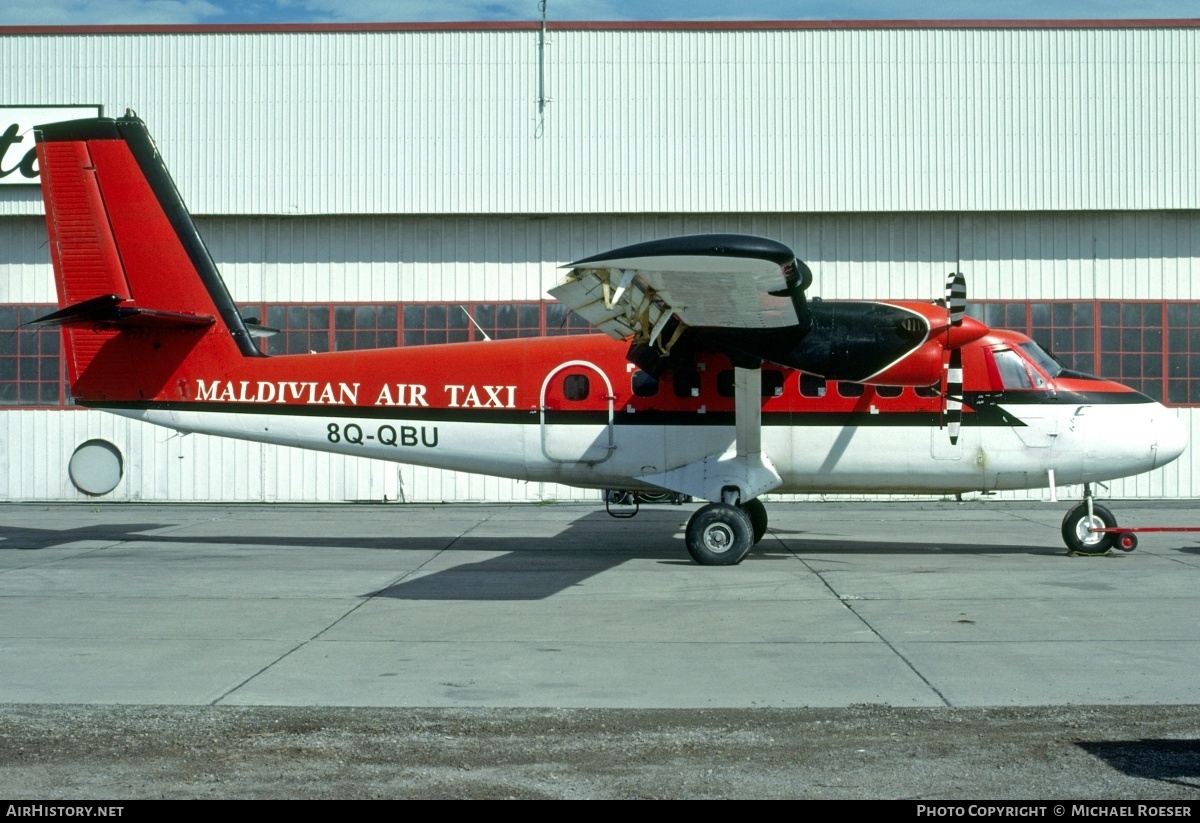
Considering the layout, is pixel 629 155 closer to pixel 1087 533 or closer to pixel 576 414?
pixel 576 414

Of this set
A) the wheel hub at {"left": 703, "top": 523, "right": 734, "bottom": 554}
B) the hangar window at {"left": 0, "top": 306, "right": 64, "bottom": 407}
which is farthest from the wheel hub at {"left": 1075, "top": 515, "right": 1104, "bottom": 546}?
the hangar window at {"left": 0, "top": 306, "right": 64, "bottom": 407}

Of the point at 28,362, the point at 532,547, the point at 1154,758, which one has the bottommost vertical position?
the point at 532,547

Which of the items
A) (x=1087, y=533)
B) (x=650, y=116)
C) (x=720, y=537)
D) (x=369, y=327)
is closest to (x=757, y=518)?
(x=720, y=537)

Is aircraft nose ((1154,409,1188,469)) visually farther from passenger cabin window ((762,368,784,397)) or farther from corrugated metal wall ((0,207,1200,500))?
corrugated metal wall ((0,207,1200,500))

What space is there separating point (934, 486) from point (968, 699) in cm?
746

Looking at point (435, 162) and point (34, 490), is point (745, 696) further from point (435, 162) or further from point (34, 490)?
point (34, 490)

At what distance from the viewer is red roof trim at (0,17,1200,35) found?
76.1ft

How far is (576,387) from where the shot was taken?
14.6 metres

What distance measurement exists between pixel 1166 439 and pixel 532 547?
784 cm

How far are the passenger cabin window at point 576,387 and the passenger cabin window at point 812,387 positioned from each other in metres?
2.58

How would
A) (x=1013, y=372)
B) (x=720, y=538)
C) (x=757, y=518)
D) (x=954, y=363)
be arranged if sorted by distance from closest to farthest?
1. (x=954, y=363)
2. (x=720, y=538)
3. (x=1013, y=372)
4. (x=757, y=518)

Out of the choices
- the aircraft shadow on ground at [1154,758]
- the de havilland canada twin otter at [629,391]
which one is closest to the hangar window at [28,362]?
the de havilland canada twin otter at [629,391]

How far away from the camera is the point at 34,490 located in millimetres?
23906
